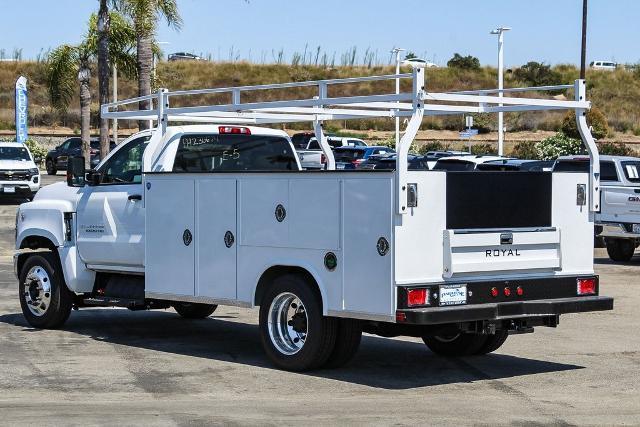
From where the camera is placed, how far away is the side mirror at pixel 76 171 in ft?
44.9

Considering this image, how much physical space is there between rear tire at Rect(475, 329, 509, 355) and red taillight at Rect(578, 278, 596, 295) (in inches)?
41.4

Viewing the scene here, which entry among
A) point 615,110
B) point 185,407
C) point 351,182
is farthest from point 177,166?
point 615,110

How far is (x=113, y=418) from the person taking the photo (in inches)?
357

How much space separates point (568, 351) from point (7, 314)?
7002 mm

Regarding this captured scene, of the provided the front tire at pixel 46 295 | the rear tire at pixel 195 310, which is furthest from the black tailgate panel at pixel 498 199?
the front tire at pixel 46 295

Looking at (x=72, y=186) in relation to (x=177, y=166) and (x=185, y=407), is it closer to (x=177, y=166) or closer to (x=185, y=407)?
(x=177, y=166)

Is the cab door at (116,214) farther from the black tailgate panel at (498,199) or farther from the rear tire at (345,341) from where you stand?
the black tailgate panel at (498,199)

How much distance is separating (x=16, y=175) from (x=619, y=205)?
69.3 feet

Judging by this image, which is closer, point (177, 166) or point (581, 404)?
point (581, 404)

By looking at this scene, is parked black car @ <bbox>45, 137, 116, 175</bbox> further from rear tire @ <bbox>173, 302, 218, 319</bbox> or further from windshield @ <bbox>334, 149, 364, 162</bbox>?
rear tire @ <bbox>173, 302, 218, 319</bbox>

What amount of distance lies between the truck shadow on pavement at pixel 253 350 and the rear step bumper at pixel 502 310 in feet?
2.36

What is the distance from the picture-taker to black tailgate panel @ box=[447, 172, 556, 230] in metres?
10.6

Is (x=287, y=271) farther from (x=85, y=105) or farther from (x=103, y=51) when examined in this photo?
(x=85, y=105)

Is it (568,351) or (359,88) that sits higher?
(359,88)
